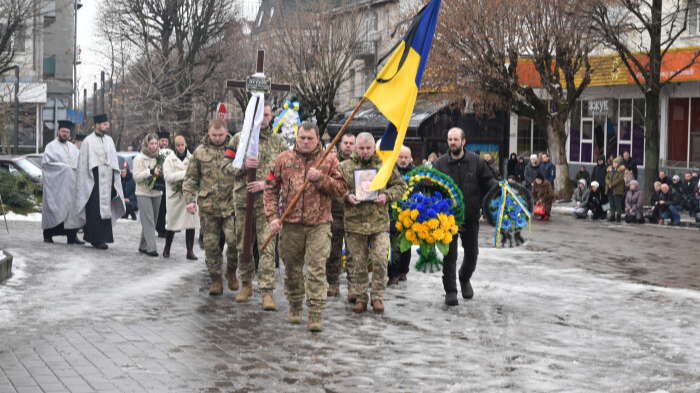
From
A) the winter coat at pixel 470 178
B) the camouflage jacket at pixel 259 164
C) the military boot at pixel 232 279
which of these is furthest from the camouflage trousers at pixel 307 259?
the winter coat at pixel 470 178

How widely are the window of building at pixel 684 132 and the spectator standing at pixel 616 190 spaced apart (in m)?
8.25

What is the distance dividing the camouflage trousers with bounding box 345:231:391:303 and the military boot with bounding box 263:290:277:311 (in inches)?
32.1

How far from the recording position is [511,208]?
36.8ft

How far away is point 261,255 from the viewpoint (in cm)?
995

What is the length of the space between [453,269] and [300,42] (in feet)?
117

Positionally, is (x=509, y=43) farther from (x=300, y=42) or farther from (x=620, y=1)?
(x=300, y=42)

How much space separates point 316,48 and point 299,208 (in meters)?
37.0

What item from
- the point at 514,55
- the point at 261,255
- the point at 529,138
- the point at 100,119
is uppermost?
the point at 514,55

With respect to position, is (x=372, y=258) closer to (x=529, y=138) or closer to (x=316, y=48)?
(x=529, y=138)

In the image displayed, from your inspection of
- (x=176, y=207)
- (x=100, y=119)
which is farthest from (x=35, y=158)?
(x=176, y=207)

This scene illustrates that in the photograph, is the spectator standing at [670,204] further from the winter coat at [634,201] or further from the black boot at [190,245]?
the black boot at [190,245]

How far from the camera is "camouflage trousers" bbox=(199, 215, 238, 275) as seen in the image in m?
10.7

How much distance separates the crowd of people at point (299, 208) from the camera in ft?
29.9

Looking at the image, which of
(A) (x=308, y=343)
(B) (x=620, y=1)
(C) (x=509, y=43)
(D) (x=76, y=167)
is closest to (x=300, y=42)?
(C) (x=509, y=43)
